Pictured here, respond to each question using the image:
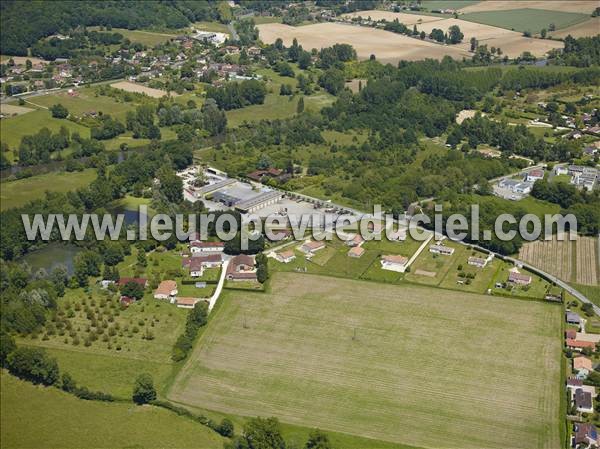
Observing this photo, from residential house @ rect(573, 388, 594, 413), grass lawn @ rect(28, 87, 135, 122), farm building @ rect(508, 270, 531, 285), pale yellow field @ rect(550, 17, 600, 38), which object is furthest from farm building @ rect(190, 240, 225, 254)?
pale yellow field @ rect(550, 17, 600, 38)

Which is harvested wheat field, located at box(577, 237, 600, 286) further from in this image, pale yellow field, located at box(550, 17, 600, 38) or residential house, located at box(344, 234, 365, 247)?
pale yellow field, located at box(550, 17, 600, 38)

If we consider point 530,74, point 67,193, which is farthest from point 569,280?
point 530,74

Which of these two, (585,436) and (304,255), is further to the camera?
(304,255)

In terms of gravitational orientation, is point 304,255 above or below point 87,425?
above

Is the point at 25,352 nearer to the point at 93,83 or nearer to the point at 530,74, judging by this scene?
the point at 93,83

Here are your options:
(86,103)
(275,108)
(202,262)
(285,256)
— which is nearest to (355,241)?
(285,256)

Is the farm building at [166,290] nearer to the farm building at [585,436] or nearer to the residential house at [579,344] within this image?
the residential house at [579,344]

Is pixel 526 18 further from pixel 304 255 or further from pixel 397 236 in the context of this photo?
pixel 304 255
